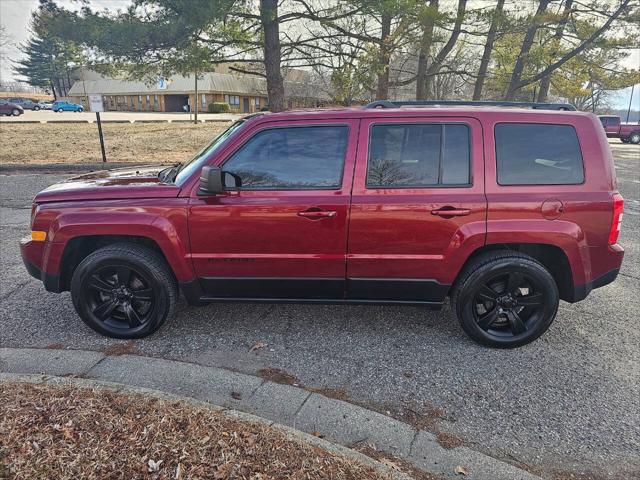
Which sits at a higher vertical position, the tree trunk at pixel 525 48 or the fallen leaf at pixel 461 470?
the tree trunk at pixel 525 48

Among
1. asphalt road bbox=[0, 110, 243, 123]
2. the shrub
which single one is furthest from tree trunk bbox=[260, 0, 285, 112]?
the shrub

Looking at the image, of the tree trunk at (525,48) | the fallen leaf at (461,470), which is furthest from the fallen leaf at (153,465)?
the tree trunk at (525,48)

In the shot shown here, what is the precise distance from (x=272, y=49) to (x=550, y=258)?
1112cm

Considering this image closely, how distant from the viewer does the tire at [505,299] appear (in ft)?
10.4

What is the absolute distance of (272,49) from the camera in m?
12.3

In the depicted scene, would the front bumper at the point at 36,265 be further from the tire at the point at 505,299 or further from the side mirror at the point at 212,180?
the tire at the point at 505,299

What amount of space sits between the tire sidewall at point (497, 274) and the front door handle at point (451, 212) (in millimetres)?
466

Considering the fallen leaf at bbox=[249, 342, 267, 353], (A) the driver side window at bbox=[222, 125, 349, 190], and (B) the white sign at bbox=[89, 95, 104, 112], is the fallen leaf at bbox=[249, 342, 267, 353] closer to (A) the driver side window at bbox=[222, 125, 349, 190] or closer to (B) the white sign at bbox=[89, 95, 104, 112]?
(A) the driver side window at bbox=[222, 125, 349, 190]

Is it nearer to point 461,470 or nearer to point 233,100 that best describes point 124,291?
point 461,470

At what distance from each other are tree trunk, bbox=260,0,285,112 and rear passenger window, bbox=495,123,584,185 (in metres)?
9.46

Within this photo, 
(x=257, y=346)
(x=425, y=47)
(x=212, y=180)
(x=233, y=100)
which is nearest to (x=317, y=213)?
(x=212, y=180)

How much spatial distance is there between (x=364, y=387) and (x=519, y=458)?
987 mm

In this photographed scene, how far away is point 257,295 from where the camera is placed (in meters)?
3.38

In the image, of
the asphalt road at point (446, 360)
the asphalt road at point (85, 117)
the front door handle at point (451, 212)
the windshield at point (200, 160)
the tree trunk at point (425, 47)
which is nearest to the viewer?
the asphalt road at point (446, 360)
